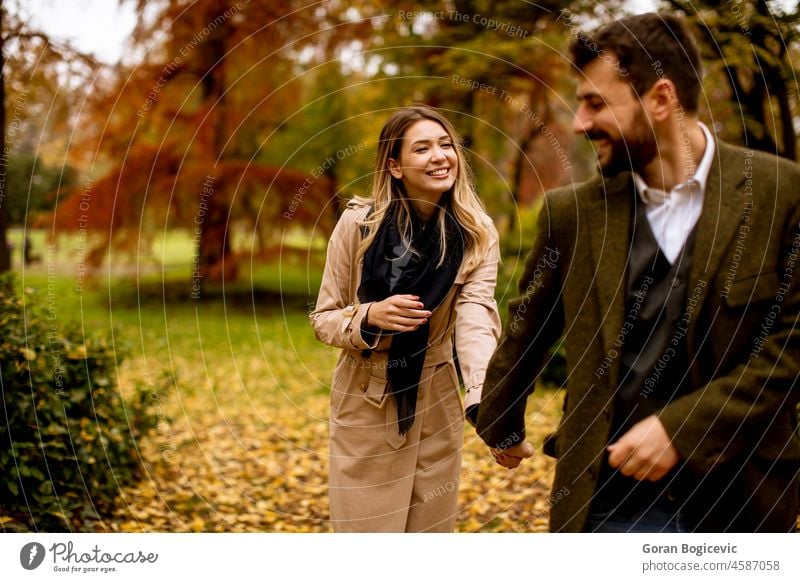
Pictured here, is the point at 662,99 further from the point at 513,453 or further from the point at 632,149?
the point at 513,453

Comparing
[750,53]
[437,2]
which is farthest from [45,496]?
[437,2]

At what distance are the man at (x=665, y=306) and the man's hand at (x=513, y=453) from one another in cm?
24

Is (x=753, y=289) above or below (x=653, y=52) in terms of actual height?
below

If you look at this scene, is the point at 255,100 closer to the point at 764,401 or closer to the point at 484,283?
the point at 484,283

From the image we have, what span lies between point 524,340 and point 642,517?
628 millimetres

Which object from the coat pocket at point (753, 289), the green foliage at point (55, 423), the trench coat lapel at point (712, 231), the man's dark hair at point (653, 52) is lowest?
the green foliage at point (55, 423)

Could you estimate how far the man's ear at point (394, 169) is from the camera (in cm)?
307

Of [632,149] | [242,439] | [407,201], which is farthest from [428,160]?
[242,439]

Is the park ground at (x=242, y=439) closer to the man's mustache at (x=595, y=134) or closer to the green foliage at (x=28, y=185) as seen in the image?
the green foliage at (x=28, y=185)

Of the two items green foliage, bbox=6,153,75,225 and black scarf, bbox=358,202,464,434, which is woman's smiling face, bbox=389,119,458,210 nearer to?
black scarf, bbox=358,202,464,434

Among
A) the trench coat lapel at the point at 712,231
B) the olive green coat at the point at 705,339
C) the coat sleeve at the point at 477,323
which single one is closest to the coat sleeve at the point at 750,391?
the olive green coat at the point at 705,339

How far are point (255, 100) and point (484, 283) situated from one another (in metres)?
13.0

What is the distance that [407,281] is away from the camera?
301cm

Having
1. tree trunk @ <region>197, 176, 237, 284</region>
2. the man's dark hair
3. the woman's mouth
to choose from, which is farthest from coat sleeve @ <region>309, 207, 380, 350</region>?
tree trunk @ <region>197, 176, 237, 284</region>
